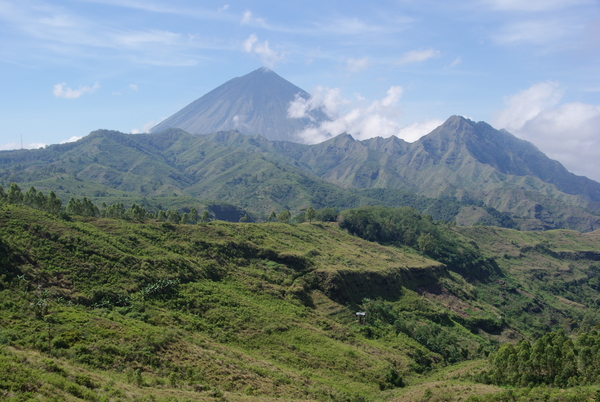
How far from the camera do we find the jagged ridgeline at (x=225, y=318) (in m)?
30.7

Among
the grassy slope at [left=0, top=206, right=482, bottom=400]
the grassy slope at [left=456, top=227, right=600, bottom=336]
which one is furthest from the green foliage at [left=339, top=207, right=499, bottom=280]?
the grassy slope at [left=0, top=206, right=482, bottom=400]

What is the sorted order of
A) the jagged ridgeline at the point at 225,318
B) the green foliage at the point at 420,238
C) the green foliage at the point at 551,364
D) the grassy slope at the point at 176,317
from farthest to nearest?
the green foliage at the point at 420,238, the green foliage at the point at 551,364, the jagged ridgeline at the point at 225,318, the grassy slope at the point at 176,317

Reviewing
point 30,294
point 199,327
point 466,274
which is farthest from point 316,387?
point 466,274

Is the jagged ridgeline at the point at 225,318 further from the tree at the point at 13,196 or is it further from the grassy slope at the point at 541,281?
the grassy slope at the point at 541,281

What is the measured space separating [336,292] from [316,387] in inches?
1216

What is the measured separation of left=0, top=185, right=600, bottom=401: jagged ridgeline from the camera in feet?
101

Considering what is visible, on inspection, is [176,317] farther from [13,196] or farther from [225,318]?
[13,196]

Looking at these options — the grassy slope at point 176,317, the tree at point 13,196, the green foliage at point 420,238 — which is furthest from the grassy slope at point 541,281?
the tree at point 13,196

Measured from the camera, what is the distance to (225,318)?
49.3 m

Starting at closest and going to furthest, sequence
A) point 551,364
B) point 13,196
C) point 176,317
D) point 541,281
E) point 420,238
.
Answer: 1. point 551,364
2. point 176,317
3. point 13,196
4. point 420,238
5. point 541,281

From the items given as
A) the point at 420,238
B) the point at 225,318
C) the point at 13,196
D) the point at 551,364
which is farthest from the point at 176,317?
the point at 420,238

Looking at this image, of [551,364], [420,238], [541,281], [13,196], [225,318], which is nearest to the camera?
[551,364]

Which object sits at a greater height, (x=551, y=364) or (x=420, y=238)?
(x=420, y=238)

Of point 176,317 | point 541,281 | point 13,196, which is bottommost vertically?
point 541,281
